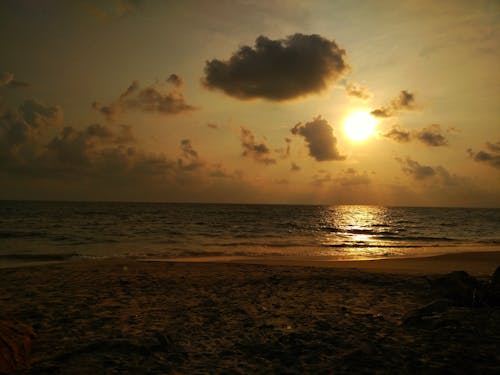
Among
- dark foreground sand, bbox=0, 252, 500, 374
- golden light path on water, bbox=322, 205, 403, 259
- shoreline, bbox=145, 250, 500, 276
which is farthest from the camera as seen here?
golden light path on water, bbox=322, 205, 403, 259

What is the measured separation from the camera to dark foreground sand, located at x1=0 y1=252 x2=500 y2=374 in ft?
16.4

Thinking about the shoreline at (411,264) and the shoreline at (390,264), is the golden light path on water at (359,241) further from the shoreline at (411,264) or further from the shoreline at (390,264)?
the shoreline at (390,264)

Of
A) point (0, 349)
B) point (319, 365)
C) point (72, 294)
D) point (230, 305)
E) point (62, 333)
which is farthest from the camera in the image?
point (72, 294)

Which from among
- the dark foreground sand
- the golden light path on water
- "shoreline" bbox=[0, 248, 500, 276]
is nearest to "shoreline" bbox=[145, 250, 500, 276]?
"shoreline" bbox=[0, 248, 500, 276]

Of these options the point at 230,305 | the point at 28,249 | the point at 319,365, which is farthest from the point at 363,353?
the point at 28,249

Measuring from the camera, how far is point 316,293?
9.44 metres

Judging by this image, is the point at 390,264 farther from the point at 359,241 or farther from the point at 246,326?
the point at 359,241

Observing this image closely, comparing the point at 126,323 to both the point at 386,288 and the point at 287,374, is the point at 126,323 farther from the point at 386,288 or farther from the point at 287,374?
the point at 386,288

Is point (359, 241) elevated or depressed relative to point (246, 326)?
depressed

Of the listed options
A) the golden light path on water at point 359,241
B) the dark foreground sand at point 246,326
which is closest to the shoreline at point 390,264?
the dark foreground sand at point 246,326

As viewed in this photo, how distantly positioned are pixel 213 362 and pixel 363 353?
7.52 feet

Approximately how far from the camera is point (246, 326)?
6754 millimetres

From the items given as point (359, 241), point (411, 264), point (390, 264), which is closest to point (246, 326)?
point (390, 264)

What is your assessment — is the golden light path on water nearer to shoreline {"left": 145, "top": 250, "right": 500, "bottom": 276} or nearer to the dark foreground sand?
shoreline {"left": 145, "top": 250, "right": 500, "bottom": 276}
